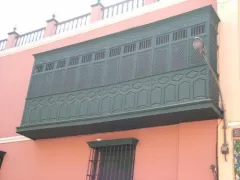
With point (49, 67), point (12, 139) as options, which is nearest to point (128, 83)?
point (49, 67)

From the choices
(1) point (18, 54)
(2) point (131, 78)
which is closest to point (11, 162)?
(1) point (18, 54)

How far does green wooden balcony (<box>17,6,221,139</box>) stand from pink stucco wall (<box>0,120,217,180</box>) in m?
0.24

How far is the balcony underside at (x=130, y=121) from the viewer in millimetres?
8045

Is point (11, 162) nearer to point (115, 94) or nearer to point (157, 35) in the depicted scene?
point (115, 94)

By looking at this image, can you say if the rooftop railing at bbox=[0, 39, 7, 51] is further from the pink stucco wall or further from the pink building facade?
the pink stucco wall

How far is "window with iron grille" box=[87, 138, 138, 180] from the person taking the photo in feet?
30.6

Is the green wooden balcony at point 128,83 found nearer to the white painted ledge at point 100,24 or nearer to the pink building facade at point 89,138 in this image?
the pink building facade at point 89,138

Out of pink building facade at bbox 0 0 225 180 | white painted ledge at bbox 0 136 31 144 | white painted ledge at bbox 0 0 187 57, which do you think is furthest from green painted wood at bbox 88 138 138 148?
white painted ledge at bbox 0 0 187 57

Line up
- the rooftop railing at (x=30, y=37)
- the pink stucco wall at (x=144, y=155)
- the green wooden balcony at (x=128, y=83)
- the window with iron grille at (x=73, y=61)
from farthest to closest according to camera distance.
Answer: the rooftop railing at (x=30, y=37), the window with iron grille at (x=73, y=61), the green wooden balcony at (x=128, y=83), the pink stucco wall at (x=144, y=155)

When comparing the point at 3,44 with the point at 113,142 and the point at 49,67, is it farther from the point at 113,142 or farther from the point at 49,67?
the point at 113,142

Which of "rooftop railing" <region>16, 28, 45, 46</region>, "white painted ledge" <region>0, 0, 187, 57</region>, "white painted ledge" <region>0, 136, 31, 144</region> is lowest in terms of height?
"white painted ledge" <region>0, 136, 31, 144</region>

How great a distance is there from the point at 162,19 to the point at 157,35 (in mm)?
450

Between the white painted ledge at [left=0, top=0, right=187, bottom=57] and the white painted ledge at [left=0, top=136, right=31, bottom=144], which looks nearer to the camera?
the white painted ledge at [left=0, top=0, right=187, bottom=57]

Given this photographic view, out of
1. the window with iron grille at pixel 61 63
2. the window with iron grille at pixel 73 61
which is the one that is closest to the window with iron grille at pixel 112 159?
the window with iron grille at pixel 73 61
